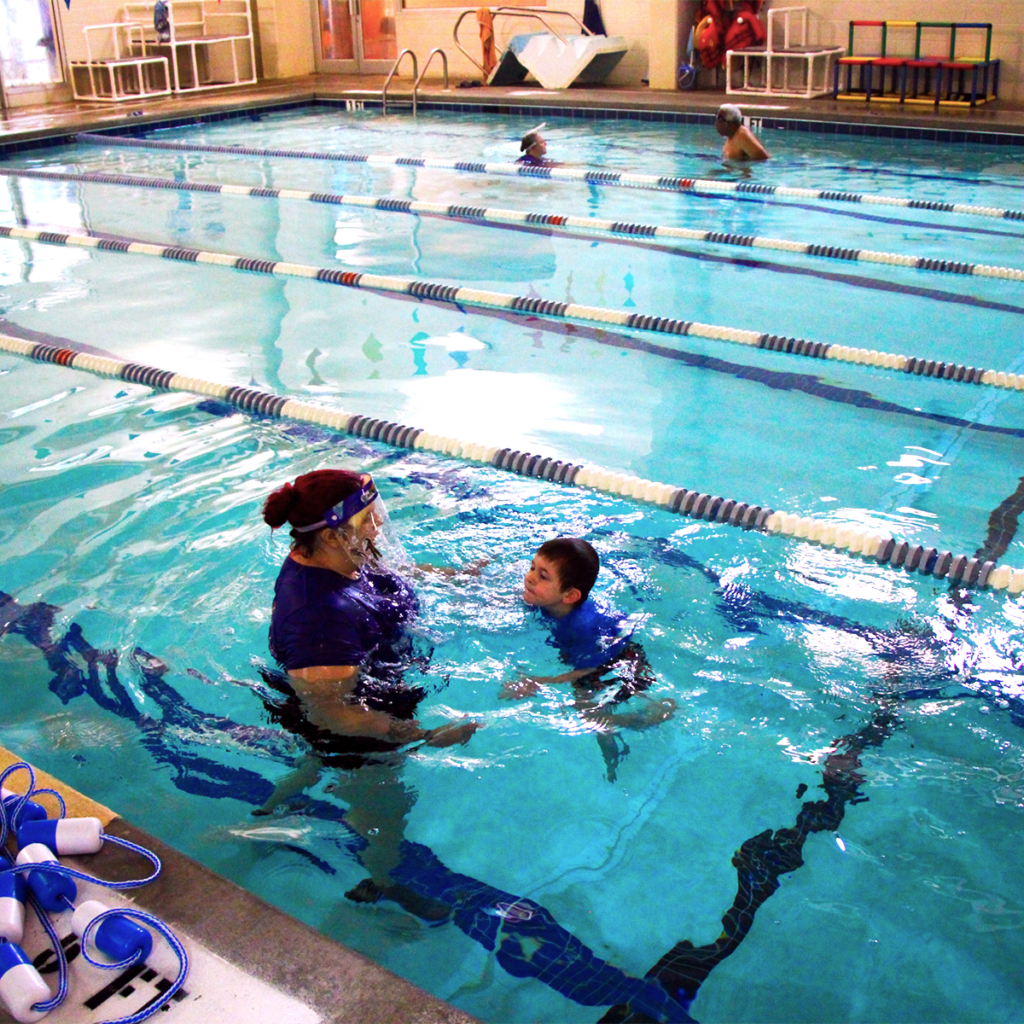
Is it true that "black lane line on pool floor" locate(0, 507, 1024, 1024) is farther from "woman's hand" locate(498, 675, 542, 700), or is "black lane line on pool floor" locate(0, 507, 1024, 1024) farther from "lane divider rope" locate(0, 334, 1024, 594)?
"woman's hand" locate(498, 675, 542, 700)

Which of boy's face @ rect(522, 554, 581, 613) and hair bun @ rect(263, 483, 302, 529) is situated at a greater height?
hair bun @ rect(263, 483, 302, 529)

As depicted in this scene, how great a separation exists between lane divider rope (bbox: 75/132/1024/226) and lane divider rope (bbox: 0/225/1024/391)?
351cm

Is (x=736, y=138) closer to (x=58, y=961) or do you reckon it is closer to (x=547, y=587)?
(x=547, y=587)

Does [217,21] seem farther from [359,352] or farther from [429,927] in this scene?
[429,927]

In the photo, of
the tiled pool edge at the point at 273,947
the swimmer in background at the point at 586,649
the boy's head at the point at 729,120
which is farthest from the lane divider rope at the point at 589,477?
the boy's head at the point at 729,120

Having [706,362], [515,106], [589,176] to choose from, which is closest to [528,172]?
[589,176]

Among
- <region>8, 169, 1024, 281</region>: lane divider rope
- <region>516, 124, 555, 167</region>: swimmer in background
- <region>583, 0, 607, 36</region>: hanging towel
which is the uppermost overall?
<region>583, 0, 607, 36</region>: hanging towel

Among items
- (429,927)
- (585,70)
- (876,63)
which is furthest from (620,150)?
(429,927)

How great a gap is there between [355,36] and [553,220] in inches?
452

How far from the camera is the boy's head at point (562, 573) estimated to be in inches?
117

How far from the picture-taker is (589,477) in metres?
4.14

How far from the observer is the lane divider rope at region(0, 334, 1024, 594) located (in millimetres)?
3514

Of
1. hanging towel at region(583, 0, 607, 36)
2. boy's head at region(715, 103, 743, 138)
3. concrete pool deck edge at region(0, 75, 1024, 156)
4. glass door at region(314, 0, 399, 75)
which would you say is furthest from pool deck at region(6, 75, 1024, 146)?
boy's head at region(715, 103, 743, 138)

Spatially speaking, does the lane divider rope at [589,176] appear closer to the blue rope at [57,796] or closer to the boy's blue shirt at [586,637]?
the boy's blue shirt at [586,637]
